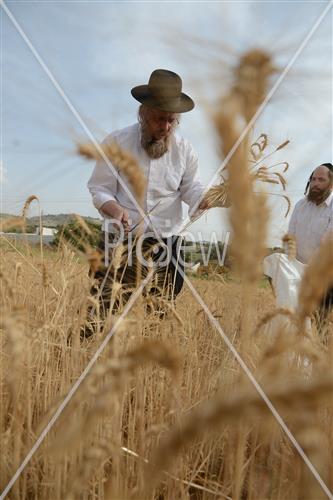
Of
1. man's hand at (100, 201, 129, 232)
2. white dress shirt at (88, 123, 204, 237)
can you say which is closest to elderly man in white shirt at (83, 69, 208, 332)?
white dress shirt at (88, 123, 204, 237)

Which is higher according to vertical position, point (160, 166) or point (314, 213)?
point (160, 166)

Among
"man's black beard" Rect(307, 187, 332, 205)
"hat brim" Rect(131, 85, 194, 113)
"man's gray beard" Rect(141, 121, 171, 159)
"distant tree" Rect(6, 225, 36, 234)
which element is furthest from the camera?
"man's black beard" Rect(307, 187, 332, 205)

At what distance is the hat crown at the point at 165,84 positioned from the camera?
212cm

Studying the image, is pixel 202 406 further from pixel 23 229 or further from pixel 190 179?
pixel 190 179

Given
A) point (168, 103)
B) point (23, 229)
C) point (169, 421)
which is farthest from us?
point (168, 103)

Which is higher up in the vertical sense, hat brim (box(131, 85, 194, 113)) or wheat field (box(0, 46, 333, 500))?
hat brim (box(131, 85, 194, 113))

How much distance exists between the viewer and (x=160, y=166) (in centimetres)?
230

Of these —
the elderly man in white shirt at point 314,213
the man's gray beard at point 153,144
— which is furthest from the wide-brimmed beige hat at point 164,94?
the elderly man in white shirt at point 314,213

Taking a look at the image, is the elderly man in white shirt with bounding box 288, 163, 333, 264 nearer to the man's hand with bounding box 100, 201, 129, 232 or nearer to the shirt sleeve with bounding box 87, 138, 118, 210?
the shirt sleeve with bounding box 87, 138, 118, 210

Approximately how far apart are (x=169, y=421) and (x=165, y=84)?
171cm

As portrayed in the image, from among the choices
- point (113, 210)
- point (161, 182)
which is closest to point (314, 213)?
point (161, 182)

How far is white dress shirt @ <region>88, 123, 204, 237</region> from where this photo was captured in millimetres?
2242

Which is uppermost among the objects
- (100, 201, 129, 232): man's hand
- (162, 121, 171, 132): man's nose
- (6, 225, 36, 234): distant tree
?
(162, 121, 171, 132): man's nose

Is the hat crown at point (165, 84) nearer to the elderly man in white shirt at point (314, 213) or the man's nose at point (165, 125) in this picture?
the man's nose at point (165, 125)
